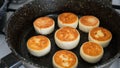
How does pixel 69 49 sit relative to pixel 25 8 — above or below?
below

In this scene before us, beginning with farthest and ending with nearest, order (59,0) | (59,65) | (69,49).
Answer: (59,0) → (69,49) → (59,65)

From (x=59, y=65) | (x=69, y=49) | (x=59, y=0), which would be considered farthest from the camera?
(x=59, y=0)

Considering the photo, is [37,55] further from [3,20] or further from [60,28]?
[3,20]

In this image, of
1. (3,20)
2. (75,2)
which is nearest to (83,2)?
(75,2)

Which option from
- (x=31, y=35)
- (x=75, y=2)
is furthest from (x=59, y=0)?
(x=31, y=35)

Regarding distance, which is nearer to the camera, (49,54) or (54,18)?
(49,54)

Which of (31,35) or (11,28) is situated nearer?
(11,28)
